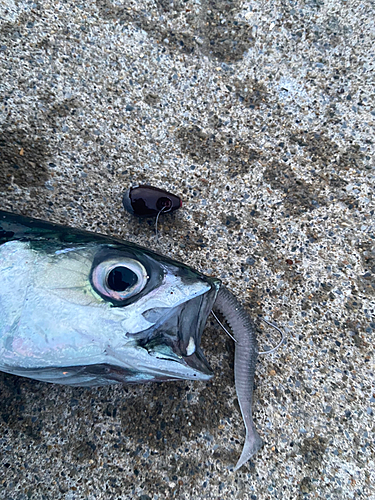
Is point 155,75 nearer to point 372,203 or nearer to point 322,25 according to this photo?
point 322,25

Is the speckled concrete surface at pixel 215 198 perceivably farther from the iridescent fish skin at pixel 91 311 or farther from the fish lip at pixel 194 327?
the iridescent fish skin at pixel 91 311

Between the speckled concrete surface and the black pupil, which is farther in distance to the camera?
the speckled concrete surface

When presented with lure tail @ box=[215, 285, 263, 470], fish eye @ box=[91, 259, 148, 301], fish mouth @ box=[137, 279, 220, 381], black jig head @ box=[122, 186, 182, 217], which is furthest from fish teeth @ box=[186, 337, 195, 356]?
black jig head @ box=[122, 186, 182, 217]

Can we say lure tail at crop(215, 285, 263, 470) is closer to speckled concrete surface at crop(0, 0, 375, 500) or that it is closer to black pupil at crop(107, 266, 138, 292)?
speckled concrete surface at crop(0, 0, 375, 500)

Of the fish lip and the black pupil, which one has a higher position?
the black pupil

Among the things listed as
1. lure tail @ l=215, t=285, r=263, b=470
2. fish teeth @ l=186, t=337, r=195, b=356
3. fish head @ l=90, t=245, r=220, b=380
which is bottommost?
lure tail @ l=215, t=285, r=263, b=470

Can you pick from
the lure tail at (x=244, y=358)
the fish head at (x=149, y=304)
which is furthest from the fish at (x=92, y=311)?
the lure tail at (x=244, y=358)

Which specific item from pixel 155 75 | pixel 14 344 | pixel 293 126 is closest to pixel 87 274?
pixel 14 344
